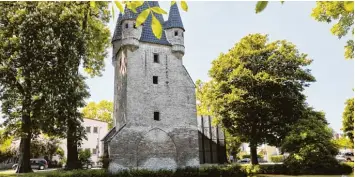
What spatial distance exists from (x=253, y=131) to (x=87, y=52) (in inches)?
753

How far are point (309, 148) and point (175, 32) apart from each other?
55.0ft

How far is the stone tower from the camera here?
85.3 ft

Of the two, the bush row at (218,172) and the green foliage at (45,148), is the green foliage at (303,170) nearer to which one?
the bush row at (218,172)

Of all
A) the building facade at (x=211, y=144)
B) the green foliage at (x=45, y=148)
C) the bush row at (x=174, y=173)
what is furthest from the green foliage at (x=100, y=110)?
the bush row at (x=174, y=173)

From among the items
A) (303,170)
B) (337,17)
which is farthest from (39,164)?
(337,17)

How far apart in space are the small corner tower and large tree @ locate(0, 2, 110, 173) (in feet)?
25.9

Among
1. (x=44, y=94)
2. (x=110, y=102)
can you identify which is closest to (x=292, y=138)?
(x=44, y=94)

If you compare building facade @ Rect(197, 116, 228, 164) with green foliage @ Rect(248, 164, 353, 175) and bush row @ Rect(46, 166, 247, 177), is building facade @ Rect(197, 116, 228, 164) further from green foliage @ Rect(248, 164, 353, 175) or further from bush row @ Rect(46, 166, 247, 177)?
bush row @ Rect(46, 166, 247, 177)

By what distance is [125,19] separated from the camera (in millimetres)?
28797

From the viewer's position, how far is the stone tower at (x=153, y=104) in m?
26.0

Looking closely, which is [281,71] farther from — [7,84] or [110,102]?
[110,102]

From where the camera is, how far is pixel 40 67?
2384 centimetres

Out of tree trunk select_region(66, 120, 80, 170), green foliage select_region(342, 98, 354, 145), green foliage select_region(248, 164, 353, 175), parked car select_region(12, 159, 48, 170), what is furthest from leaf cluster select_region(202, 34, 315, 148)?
parked car select_region(12, 159, 48, 170)

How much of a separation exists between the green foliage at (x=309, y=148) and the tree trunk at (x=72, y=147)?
19.3 meters
